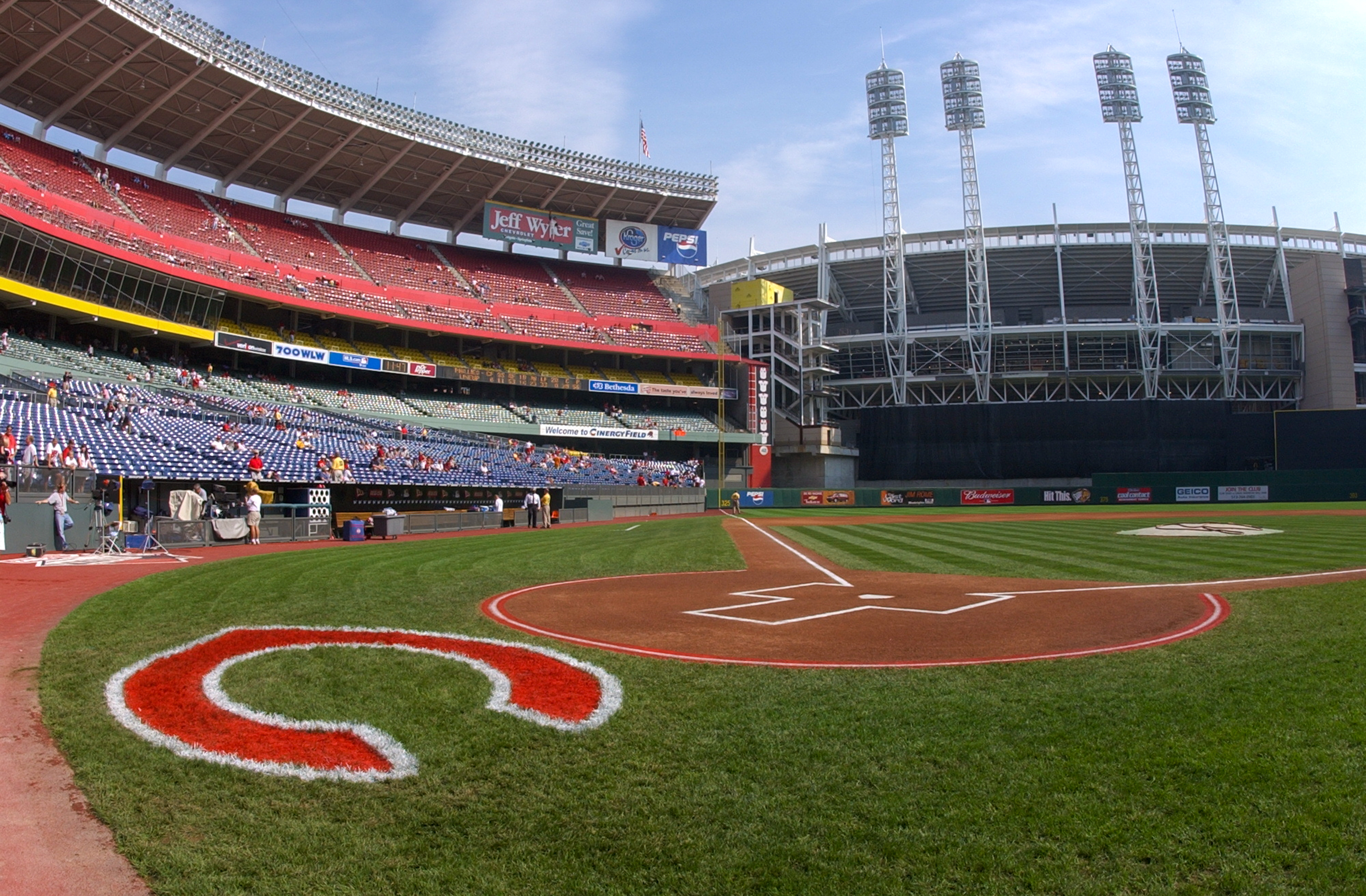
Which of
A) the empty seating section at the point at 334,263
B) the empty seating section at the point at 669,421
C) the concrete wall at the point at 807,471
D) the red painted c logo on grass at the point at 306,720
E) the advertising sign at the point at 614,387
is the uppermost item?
the empty seating section at the point at 334,263

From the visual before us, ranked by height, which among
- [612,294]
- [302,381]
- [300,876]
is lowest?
[300,876]

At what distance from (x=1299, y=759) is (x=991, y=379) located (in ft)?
220

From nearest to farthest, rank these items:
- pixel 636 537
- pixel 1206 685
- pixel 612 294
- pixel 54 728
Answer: pixel 54 728 < pixel 1206 685 < pixel 636 537 < pixel 612 294

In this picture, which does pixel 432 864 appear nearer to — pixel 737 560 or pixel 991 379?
pixel 737 560

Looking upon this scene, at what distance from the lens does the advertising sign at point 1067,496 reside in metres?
53.7

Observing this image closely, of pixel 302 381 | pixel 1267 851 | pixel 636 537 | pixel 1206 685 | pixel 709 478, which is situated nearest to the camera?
pixel 1267 851

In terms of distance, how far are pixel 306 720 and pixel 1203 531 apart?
25757 millimetres

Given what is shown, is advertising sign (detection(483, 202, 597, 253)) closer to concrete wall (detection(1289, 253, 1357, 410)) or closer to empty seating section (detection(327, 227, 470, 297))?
empty seating section (detection(327, 227, 470, 297))

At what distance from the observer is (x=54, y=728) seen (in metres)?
5.89

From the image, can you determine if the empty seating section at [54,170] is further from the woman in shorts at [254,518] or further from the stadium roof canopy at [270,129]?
the woman in shorts at [254,518]

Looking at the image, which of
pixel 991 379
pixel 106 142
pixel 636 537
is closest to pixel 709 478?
pixel 991 379

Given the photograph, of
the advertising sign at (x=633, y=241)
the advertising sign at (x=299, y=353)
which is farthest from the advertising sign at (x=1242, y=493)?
the advertising sign at (x=299, y=353)

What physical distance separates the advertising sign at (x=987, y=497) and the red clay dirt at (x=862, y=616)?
1708 inches

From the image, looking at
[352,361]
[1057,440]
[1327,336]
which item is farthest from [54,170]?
[1327,336]
